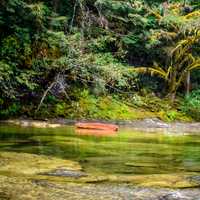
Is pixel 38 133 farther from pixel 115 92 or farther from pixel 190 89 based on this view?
pixel 190 89

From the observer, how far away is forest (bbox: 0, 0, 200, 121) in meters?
16.8

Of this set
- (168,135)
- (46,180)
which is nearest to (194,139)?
(168,135)

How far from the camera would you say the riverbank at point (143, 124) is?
628 inches

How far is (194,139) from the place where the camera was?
14453 millimetres

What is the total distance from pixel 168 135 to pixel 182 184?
8.43 meters

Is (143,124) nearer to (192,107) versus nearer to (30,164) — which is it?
(192,107)

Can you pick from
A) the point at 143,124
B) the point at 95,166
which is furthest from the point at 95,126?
the point at 95,166

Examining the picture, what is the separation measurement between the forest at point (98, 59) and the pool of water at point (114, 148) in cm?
241

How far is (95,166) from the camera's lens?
8.54 metres

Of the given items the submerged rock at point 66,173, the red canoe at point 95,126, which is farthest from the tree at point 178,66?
the submerged rock at point 66,173

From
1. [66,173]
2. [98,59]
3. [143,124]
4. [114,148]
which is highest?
[98,59]

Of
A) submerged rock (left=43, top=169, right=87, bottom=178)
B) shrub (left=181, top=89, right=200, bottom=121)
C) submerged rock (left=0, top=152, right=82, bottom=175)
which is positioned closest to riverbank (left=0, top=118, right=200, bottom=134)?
shrub (left=181, top=89, right=200, bottom=121)

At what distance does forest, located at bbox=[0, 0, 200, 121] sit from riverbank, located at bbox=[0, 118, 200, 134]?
481 millimetres

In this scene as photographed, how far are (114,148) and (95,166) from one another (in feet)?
9.21
